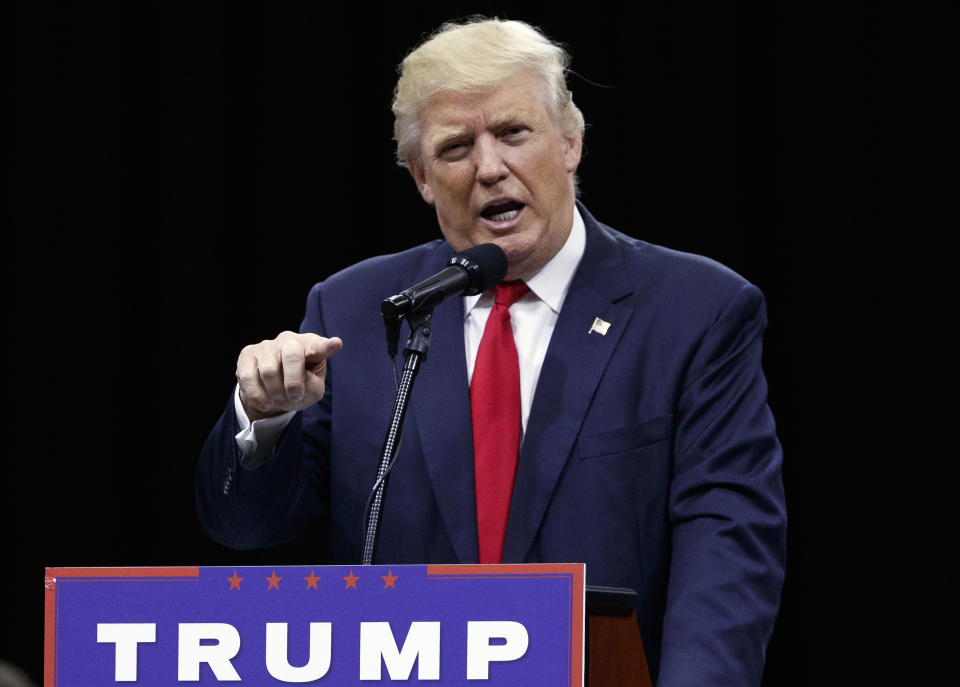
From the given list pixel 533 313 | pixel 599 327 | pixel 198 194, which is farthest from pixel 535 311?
pixel 198 194

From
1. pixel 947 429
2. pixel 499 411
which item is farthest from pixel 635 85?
pixel 499 411

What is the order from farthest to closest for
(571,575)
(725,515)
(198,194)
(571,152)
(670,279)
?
(198,194)
(571,152)
(670,279)
(725,515)
(571,575)

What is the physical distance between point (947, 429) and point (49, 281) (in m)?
2.07

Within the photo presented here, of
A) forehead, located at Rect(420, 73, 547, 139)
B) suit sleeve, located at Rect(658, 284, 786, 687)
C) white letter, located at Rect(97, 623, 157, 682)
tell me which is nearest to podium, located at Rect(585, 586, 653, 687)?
suit sleeve, located at Rect(658, 284, 786, 687)

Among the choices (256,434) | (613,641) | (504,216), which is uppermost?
(504,216)

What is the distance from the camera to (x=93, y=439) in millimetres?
3027

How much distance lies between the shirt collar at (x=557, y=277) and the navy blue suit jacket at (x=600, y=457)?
1.2 inches

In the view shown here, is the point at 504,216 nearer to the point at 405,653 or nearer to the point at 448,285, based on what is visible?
the point at 448,285

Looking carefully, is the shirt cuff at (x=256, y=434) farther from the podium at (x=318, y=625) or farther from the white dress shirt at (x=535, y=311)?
the podium at (x=318, y=625)

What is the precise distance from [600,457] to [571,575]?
0.66 meters

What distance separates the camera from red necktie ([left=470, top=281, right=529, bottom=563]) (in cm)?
192

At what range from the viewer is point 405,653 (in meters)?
1.28

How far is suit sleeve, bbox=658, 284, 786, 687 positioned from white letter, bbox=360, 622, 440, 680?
16.0 inches

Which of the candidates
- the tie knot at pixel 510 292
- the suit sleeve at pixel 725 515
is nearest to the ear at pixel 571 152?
the tie knot at pixel 510 292
